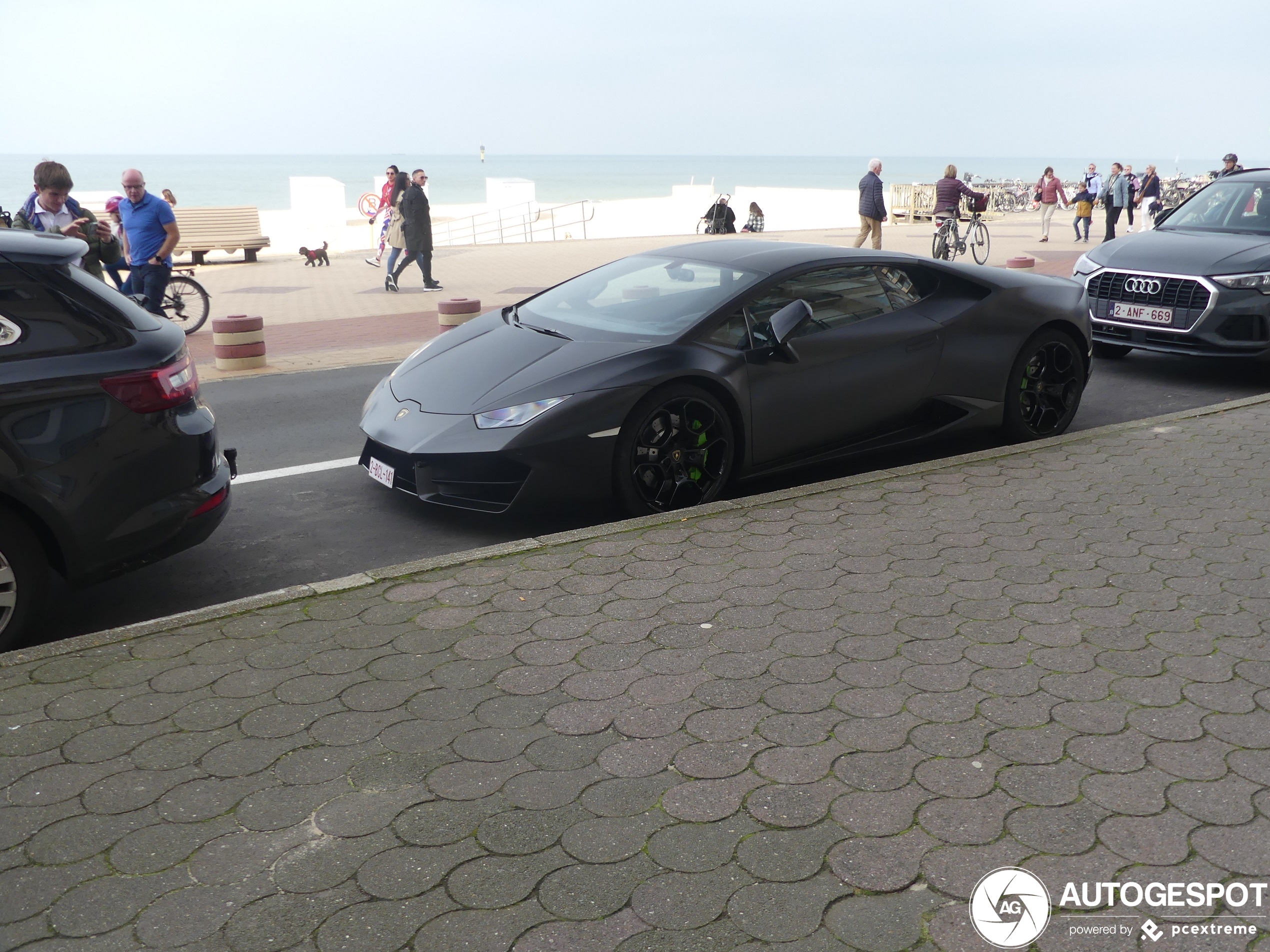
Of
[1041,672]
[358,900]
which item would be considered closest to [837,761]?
[1041,672]

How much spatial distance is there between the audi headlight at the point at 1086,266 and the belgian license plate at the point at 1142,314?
426 millimetres

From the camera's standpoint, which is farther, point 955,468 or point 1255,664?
point 955,468

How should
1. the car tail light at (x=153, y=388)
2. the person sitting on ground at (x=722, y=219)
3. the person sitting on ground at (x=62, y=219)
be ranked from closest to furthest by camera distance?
the car tail light at (x=153, y=388) < the person sitting on ground at (x=62, y=219) < the person sitting on ground at (x=722, y=219)

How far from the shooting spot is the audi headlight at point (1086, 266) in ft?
31.0

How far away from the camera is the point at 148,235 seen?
1150cm

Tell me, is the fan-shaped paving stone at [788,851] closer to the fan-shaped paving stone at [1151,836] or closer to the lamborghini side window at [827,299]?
the fan-shaped paving stone at [1151,836]

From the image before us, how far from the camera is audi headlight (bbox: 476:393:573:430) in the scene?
5309mm

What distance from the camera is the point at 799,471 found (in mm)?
6676

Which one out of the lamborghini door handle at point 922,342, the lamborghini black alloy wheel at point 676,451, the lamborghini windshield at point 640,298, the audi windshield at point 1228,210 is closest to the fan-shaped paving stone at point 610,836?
the lamborghini black alloy wheel at point 676,451

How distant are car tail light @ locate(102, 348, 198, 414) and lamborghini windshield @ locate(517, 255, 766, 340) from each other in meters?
2.15

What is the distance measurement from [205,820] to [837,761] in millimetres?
1708

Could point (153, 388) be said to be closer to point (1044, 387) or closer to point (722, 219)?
point (1044, 387)

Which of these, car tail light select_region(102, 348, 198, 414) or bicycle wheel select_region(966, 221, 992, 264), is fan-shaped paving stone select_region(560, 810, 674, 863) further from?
bicycle wheel select_region(966, 221, 992, 264)

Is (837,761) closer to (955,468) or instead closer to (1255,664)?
(1255,664)
